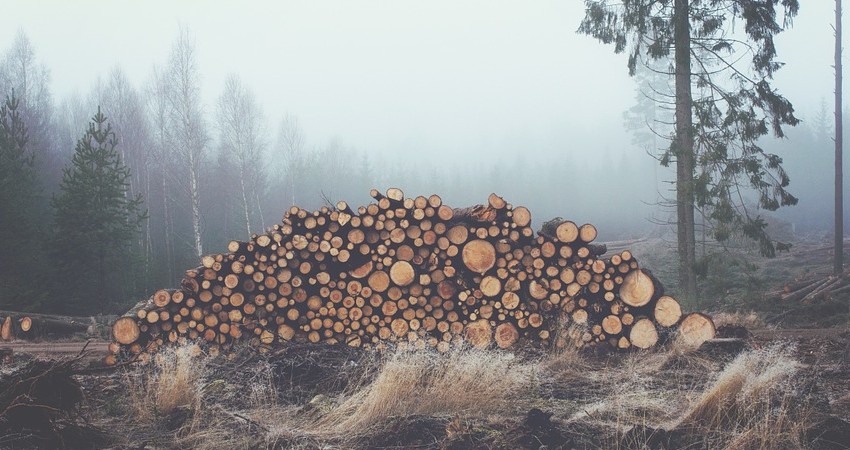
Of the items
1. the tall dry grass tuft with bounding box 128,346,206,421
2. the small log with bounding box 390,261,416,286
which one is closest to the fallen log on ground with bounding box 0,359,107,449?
the tall dry grass tuft with bounding box 128,346,206,421

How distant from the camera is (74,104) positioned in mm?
49656

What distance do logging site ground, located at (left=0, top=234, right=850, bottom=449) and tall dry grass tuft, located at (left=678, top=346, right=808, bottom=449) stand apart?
0.04ft

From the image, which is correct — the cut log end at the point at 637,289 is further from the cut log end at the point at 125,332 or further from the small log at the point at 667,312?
the cut log end at the point at 125,332

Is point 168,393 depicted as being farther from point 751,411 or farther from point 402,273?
point 751,411

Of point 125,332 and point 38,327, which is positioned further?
point 38,327

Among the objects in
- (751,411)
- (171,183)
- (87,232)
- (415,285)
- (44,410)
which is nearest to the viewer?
(44,410)

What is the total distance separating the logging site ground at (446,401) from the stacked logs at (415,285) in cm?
64

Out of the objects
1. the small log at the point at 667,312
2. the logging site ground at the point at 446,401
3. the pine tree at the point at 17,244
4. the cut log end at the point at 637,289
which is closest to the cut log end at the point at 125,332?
the logging site ground at the point at 446,401

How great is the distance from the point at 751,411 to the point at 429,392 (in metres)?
2.42

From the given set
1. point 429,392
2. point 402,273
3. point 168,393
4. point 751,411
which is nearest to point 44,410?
point 168,393

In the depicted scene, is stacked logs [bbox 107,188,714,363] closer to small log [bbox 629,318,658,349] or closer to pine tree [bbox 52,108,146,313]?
small log [bbox 629,318,658,349]

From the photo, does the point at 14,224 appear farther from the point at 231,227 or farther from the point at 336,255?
the point at 231,227

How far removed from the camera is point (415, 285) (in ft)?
25.1

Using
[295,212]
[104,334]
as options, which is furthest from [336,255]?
[104,334]
